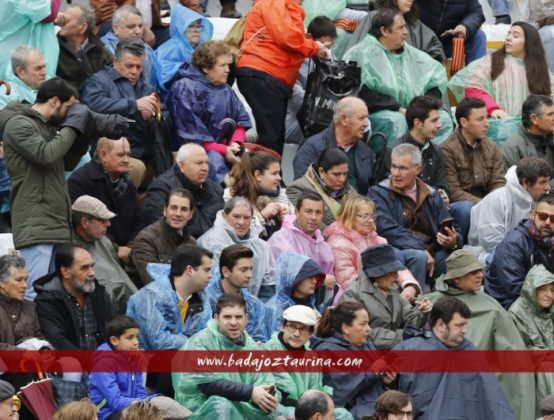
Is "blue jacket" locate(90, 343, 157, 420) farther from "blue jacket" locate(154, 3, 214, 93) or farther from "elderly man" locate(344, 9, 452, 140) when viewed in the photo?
"elderly man" locate(344, 9, 452, 140)

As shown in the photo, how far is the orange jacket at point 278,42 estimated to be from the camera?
17656 millimetres

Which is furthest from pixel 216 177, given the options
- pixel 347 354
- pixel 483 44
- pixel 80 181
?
pixel 483 44

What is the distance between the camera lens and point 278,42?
696 inches

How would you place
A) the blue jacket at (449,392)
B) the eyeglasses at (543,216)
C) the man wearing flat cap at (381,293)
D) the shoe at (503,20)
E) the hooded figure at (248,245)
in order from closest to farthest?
the blue jacket at (449,392), the man wearing flat cap at (381,293), the hooded figure at (248,245), the eyeglasses at (543,216), the shoe at (503,20)

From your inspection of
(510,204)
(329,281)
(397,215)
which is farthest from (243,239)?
(510,204)

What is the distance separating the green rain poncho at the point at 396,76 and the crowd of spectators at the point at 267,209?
0.07 ft

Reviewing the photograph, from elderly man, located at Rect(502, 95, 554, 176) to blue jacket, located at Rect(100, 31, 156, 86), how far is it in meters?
3.24

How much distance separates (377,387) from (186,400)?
156 centimetres

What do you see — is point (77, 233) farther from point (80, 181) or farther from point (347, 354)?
point (347, 354)

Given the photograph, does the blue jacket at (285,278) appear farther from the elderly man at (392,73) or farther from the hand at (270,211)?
the elderly man at (392,73)

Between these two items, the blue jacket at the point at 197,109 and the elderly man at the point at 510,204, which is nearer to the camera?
the elderly man at the point at 510,204

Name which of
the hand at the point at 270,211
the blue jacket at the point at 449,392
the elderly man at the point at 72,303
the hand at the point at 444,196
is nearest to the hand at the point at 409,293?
the blue jacket at the point at 449,392

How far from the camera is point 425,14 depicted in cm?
1984

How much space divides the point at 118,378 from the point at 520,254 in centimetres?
415
